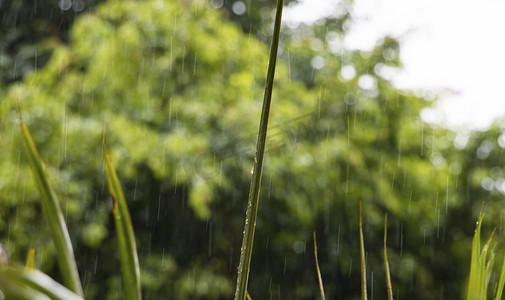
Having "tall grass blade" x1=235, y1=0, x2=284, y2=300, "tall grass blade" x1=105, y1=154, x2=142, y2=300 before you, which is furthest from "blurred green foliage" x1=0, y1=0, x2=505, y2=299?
"tall grass blade" x1=235, y1=0, x2=284, y2=300

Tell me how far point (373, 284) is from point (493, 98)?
1.89m

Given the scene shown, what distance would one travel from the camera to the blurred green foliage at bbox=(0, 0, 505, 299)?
9.46 feet

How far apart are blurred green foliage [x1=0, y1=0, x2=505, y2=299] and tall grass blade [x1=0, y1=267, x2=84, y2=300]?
2271 millimetres

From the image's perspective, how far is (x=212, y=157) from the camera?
290cm

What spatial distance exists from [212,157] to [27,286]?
8.19ft

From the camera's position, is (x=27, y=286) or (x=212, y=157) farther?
(x=212, y=157)

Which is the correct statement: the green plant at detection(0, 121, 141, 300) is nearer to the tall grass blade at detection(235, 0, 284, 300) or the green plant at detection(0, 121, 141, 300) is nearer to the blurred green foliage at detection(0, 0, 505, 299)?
the tall grass blade at detection(235, 0, 284, 300)

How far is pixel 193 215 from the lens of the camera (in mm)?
3201

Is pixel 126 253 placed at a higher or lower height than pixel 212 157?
higher

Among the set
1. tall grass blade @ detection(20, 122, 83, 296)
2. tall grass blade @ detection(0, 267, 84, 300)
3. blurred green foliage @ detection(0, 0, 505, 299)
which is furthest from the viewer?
blurred green foliage @ detection(0, 0, 505, 299)

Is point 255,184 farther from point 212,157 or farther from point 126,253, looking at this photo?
point 212,157

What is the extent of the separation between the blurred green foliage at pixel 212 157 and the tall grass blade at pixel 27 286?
89.4 inches

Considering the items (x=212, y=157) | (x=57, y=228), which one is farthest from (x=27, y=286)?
(x=212, y=157)

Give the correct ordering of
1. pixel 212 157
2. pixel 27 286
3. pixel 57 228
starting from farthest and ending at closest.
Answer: pixel 212 157
pixel 57 228
pixel 27 286
